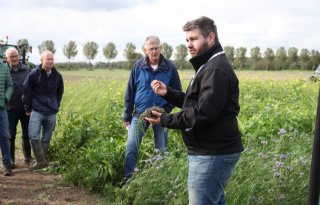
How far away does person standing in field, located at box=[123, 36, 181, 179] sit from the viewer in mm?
4676

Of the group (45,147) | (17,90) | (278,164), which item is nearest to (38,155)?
(45,147)

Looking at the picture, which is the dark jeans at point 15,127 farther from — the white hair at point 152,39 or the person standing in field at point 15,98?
the white hair at point 152,39

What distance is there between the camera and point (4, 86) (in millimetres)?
5789

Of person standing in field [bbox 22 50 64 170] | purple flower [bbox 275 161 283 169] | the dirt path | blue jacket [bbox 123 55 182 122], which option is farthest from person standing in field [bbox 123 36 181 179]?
person standing in field [bbox 22 50 64 170]

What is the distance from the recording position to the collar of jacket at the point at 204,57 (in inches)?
104

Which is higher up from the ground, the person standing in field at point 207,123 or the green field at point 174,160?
the person standing in field at point 207,123

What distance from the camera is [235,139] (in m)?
2.71

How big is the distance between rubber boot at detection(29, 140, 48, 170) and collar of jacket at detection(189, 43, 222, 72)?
4.01m

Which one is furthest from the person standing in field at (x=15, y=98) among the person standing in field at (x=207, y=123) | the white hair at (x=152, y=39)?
the person standing in field at (x=207, y=123)

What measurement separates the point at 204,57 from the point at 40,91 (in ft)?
13.0

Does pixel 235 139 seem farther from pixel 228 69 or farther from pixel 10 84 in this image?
pixel 10 84

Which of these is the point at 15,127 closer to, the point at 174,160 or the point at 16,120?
the point at 16,120

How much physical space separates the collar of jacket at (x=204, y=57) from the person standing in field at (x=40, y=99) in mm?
3701

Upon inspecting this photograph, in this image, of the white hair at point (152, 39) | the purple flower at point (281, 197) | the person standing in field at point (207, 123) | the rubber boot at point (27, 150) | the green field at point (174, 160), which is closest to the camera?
the person standing in field at point (207, 123)
